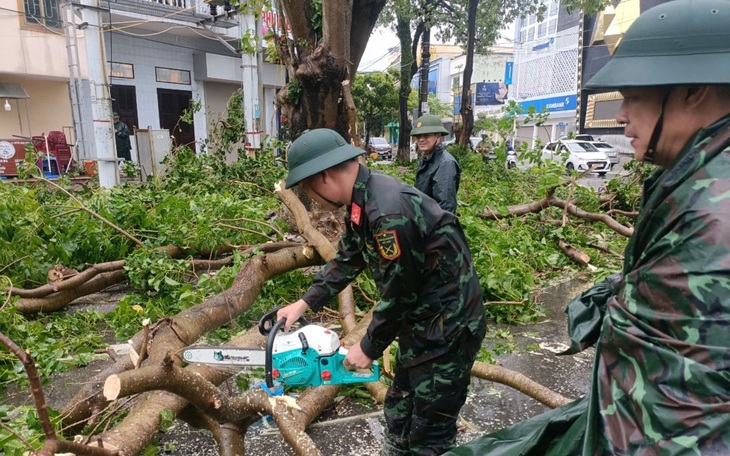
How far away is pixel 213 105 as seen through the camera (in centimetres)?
1841

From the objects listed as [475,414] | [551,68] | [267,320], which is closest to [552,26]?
[551,68]

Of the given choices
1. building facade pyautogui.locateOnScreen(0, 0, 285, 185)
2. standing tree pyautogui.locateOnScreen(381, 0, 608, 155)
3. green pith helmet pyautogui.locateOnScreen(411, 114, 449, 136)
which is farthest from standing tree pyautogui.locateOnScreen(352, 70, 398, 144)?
green pith helmet pyautogui.locateOnScreen(411, 114, 449, 136)

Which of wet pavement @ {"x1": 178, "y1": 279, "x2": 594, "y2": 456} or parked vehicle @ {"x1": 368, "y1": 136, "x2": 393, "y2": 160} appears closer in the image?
wet pavement @ {"x1": 178, "y1": 279, "x2": 594, "y2": 456}

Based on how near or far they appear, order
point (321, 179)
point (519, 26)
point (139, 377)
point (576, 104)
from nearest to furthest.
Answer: point (139, 377) < point (321, 179) < point (576, 104) < point (519, 26)

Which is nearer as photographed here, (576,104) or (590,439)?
(590,439)

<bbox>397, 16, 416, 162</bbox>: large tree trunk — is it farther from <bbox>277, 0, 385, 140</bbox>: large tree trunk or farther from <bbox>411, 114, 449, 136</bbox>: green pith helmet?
<bbox>411, 114, 449, 136</bbox>: green pith helmet

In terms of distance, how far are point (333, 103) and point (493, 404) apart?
3324 millimetres

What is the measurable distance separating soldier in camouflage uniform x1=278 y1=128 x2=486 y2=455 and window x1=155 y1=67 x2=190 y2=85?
53.6ft

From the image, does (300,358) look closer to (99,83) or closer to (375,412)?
(375,412)

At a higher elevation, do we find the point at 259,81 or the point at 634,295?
the point at 259,81

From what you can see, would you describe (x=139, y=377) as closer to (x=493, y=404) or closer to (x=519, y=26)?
(x=493, y=404)

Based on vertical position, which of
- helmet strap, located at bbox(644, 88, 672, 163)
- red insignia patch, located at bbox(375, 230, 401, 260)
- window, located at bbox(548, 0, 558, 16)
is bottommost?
red insignia patch, located at bbox(375, 230, 401, 260)

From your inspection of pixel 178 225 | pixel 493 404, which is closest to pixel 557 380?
pixel 493 404

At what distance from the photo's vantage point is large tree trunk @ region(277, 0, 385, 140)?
4566 mm
